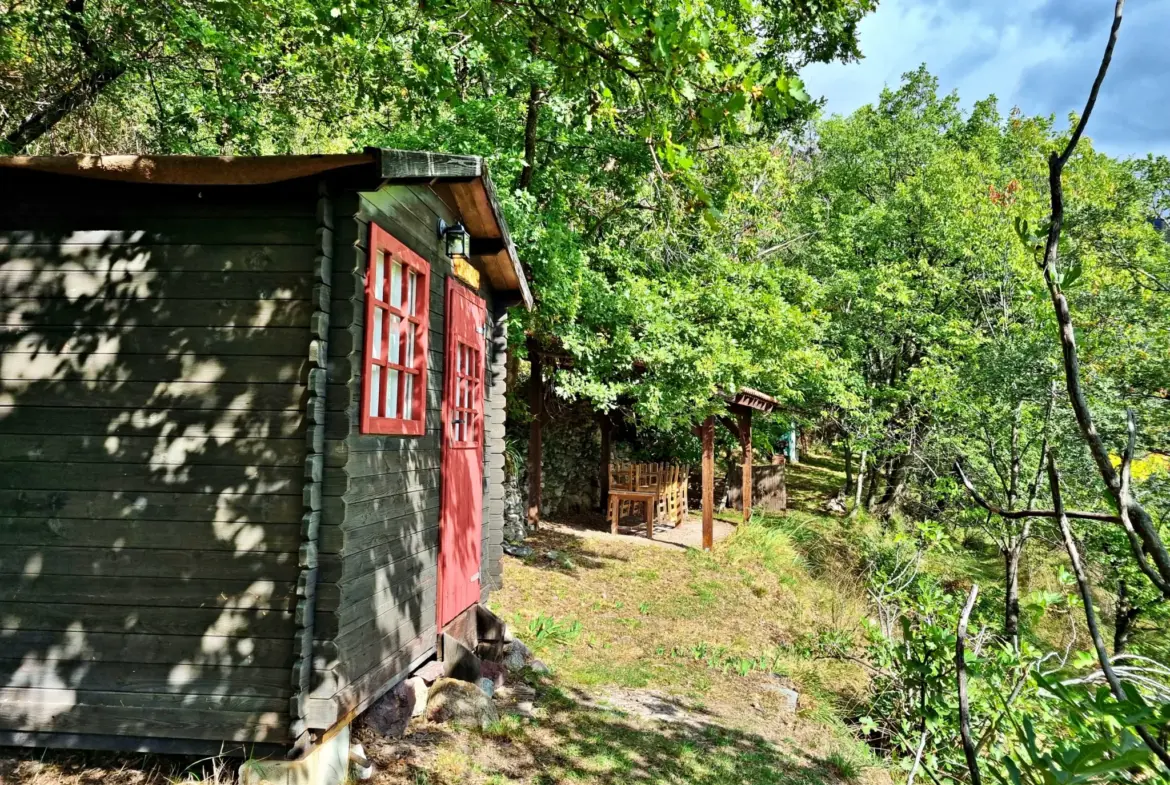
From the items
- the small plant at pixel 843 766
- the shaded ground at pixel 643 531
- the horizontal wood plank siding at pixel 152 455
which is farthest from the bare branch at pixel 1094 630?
the shaded ground at pixel 643 531

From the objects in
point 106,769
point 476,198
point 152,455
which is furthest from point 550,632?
point 152,455

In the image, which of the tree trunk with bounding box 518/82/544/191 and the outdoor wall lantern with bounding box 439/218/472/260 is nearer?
the outdoor wall lantern with bounding box 439/218/472/260

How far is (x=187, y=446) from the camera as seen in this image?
3736 mm

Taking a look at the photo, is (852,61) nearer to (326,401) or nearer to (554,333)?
(554,333)

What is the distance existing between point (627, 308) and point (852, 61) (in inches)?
168

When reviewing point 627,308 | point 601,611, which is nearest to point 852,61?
point 627,308

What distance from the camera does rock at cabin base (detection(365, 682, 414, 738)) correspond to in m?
4.43

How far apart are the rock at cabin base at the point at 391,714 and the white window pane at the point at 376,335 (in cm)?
225

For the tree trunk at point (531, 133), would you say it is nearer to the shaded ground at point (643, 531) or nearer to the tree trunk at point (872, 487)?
the shaded ground at point (643, 531)

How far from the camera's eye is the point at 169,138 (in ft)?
28.5

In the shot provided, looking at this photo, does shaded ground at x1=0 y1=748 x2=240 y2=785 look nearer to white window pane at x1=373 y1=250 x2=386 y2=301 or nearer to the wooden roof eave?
white window pane at x1=373 y1=250 x2=386 y2=301

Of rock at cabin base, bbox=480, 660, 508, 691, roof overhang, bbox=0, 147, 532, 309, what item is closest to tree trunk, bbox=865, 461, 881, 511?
rock at cabin base, bbox=480, 660, 508, 691

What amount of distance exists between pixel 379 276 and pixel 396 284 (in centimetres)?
29

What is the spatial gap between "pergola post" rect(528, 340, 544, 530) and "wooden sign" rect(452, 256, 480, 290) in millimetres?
4824
